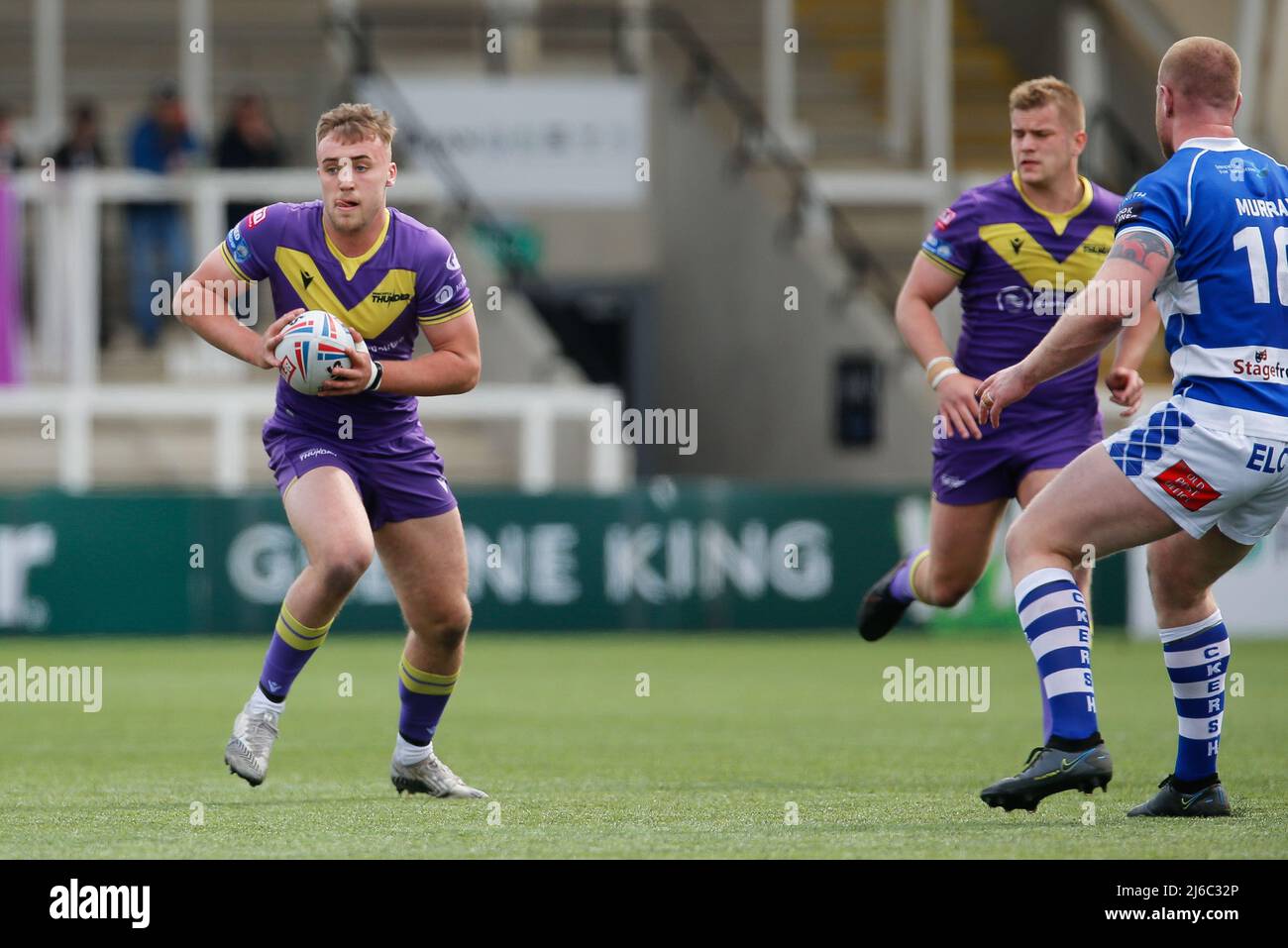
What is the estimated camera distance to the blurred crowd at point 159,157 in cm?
2038

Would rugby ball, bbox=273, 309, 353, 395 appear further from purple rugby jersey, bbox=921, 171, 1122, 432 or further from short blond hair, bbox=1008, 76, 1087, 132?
short blond hair, bbox=1008, 76, 1087, 132

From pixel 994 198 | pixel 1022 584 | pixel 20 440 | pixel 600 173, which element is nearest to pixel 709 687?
pixel 994 198

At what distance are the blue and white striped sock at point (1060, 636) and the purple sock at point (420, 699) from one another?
7.07ft

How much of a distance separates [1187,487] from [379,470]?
8.94 feet

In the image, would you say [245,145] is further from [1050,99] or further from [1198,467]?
[1198,467]

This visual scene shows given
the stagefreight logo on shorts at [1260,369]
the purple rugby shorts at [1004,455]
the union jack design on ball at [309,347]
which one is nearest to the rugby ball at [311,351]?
the union jack design on ball at [309,347]

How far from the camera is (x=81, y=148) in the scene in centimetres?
2062

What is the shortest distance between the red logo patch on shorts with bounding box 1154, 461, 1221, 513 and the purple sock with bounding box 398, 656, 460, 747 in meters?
2.67

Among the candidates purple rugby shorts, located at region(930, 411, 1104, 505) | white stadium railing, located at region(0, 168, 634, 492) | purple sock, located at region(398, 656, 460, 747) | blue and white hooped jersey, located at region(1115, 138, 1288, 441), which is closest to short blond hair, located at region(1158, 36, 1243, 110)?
blue and white hooped jersey, located at region(1115, 138, 1288, 441)

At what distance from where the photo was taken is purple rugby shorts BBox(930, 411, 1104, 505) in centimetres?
839
